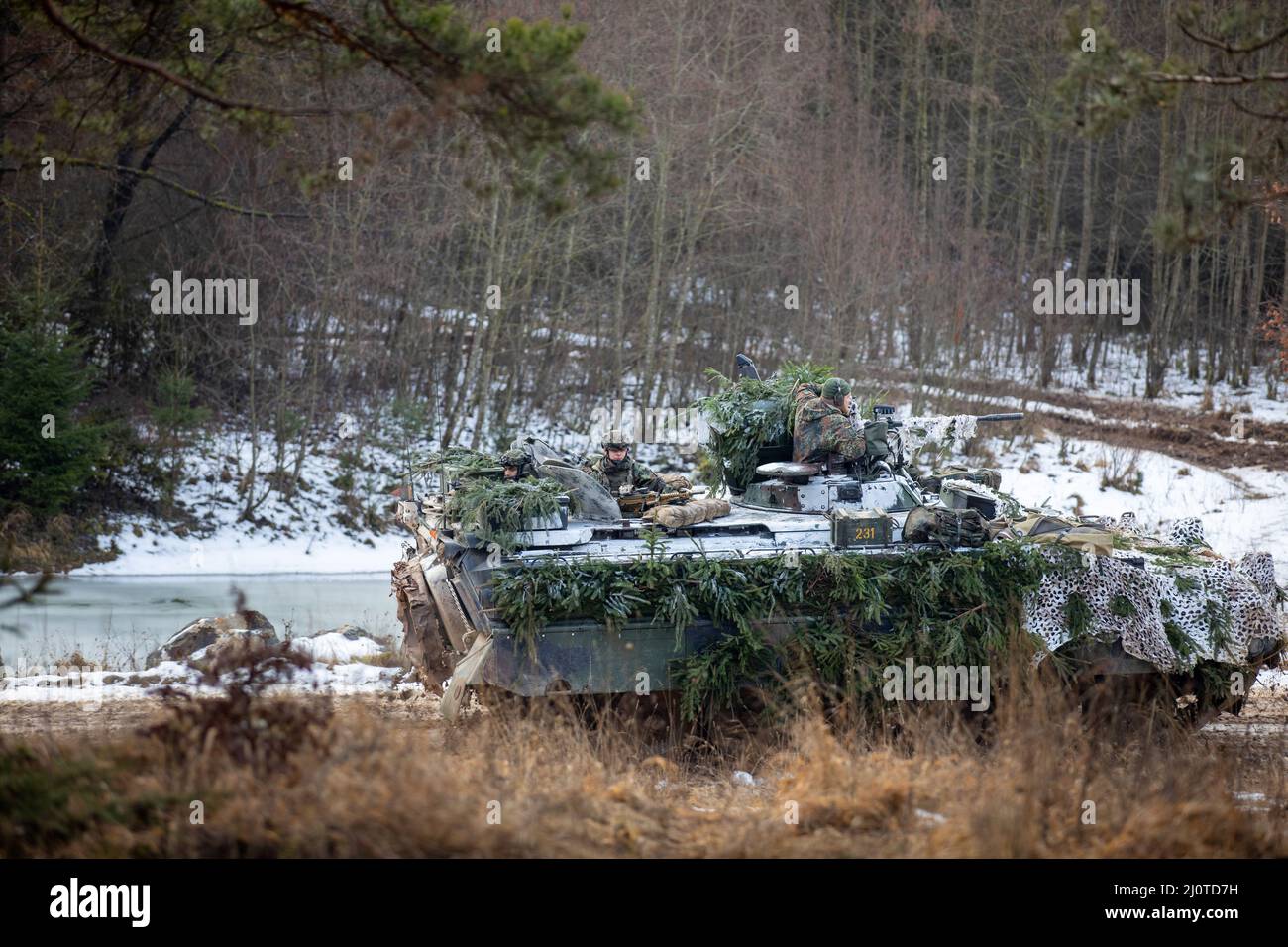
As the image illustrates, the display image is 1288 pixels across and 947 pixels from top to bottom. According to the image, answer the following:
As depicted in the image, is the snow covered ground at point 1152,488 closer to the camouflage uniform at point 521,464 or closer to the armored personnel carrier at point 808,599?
the armored personnel carrier at point 808,599

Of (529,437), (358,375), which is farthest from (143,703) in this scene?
(358,375)

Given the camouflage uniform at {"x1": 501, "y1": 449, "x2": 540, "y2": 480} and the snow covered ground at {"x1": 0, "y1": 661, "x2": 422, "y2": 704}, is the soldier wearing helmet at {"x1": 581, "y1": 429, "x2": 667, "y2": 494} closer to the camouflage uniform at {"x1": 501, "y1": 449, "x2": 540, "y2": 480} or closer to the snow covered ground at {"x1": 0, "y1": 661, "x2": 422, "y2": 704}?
the camouflage uniform at {"x1": 501, "y1": 449, "x2": 540, "y2": 480}

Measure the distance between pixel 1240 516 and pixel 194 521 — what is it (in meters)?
Result: 16.2

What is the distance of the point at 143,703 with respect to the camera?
10914 mm

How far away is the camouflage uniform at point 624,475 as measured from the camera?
1077 cm

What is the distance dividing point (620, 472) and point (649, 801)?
4506 millimetres

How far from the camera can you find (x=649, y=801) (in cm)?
669

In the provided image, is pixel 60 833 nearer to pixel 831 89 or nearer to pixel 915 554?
pixel 915 554

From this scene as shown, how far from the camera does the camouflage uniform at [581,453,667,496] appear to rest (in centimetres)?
1077

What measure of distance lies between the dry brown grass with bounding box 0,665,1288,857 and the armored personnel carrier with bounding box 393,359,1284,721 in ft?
3.09
